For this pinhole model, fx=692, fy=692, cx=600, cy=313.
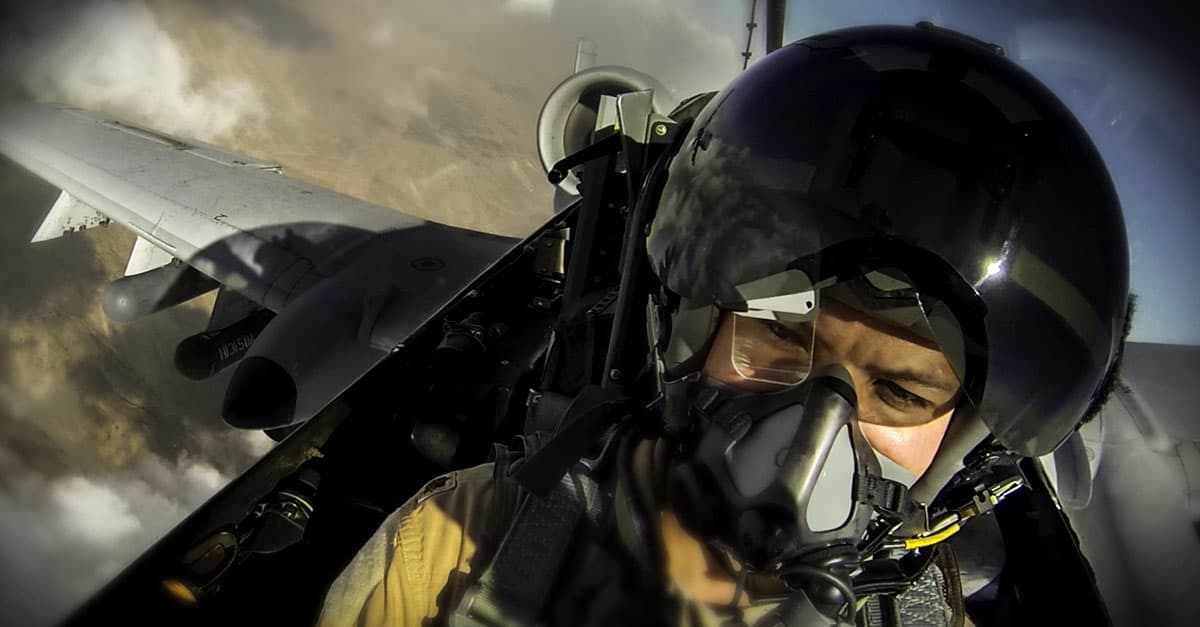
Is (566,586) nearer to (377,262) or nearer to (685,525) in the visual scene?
(685,525)

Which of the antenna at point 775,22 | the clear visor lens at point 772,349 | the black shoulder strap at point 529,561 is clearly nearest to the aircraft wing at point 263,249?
the antenna at point 775,22

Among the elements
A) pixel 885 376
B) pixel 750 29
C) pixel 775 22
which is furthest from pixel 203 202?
pixel 885 376

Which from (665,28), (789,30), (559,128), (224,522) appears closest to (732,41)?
(789,30)

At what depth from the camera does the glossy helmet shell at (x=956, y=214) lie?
2.73 ft

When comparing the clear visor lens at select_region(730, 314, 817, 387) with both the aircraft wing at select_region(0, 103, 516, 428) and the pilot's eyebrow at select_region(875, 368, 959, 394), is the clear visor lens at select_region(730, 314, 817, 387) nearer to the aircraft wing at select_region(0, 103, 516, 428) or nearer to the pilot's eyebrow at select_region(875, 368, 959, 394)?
the pilot's eyebrow at select_region(875, 368, 959, 394)

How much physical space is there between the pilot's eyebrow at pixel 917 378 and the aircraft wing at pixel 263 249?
2.28 metres

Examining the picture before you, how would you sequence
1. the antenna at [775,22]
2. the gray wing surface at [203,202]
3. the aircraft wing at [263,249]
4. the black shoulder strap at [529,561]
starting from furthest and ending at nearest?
the gray wing surface at [203,202]
the aircraft wing at [263,249]
the antenna at [775,22]
the black shoulder strap at [529,561]

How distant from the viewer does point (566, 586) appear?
85cm

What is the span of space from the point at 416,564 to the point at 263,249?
3.03 metres

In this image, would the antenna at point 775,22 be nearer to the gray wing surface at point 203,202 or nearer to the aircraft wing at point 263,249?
the aircraft wing at point 263,249

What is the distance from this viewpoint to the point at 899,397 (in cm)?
91

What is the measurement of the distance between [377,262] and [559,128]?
1.31 metres

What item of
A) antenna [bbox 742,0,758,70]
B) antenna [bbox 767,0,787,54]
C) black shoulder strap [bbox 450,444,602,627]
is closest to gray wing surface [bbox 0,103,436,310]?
antenna [bbox 742,0,758,70]

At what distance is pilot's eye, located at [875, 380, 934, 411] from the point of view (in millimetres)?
897
